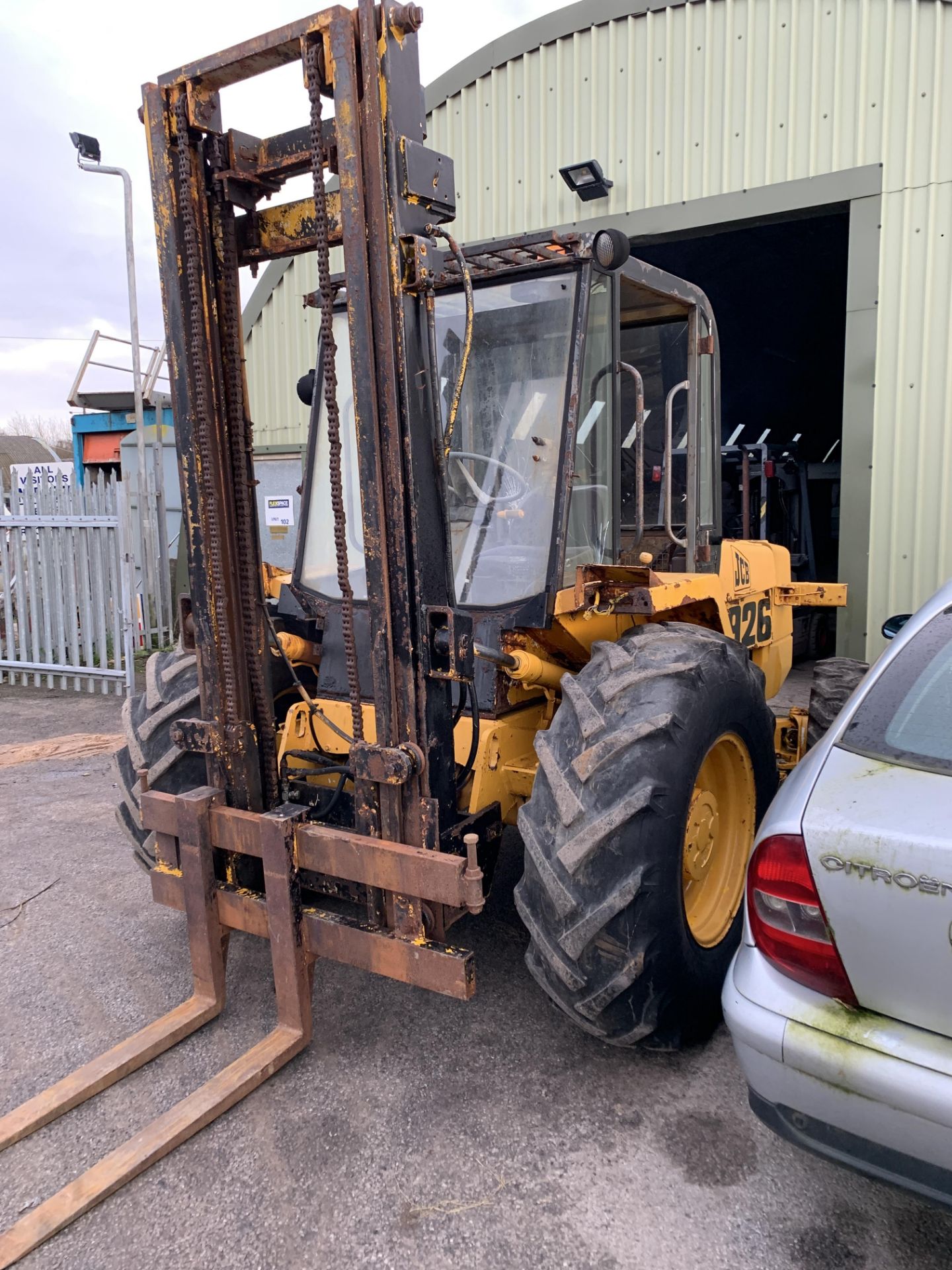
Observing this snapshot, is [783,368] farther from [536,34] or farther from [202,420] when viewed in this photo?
[202,420]

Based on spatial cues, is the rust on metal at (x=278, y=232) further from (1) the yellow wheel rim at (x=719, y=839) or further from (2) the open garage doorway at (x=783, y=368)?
(2) the open garage doorway at (x=783, y=368)

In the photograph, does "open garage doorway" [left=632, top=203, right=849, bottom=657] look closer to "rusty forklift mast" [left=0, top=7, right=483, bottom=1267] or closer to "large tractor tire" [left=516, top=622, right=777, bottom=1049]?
"large tractor tire" [left=516, top=622, right=777, bottom=1049]

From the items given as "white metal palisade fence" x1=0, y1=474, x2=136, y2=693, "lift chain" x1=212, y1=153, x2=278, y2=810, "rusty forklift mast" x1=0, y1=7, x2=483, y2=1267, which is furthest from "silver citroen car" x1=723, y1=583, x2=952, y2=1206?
"white metal palisade fence" x1=0, y1=474, x2=136, y2=693

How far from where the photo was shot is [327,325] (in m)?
2.82

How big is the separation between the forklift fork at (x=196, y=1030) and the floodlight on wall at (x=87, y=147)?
8.69 meters

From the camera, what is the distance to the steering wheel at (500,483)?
3.48 m

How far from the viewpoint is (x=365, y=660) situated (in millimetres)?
3557

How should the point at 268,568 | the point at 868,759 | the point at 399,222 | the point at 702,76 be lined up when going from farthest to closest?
the point at 702,76
the point at 268,568
the point at 399,222
the point at 868,759

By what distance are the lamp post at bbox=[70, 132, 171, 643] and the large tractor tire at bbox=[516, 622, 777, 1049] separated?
23.8ft

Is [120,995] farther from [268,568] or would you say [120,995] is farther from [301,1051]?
[268,568]

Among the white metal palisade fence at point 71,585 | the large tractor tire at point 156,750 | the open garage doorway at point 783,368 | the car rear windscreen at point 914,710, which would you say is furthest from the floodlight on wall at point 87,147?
the car rear windscreen at point 914,710

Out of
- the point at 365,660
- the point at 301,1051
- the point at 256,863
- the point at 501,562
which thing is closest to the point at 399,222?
the point at 501,562

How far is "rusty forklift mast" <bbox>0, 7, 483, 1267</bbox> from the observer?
2621mm

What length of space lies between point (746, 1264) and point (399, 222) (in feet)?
9.34
